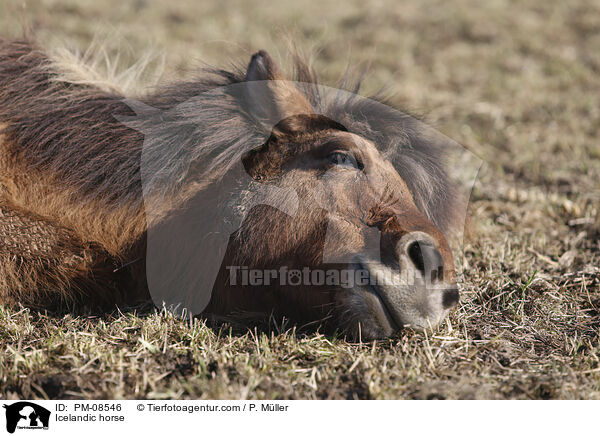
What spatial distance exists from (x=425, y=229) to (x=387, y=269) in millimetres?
293

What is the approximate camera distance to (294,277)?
111 inches

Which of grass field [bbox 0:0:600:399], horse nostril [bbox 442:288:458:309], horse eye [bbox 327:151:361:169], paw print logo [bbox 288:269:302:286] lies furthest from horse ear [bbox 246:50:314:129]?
horse nostril [bbox 442:288:458:309]

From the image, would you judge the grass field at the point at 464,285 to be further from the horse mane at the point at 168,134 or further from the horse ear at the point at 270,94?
the horse ear at the point at 270,94

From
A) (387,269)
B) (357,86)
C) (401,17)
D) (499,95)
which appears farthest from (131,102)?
(401,17)

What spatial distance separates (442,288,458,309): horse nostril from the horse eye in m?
0.75

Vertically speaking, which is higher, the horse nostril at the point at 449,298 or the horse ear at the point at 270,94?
the horse ear at the point at 270,94

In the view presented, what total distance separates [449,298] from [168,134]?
1.66 metres

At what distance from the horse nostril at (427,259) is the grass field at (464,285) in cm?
40

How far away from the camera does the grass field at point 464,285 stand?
2527mm

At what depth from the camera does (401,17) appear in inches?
383
